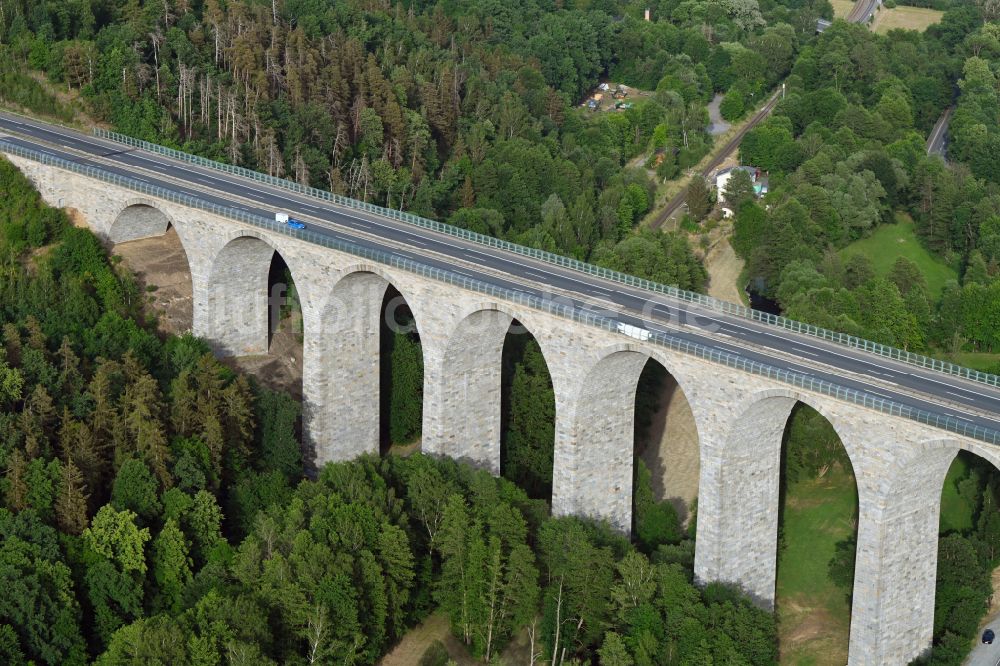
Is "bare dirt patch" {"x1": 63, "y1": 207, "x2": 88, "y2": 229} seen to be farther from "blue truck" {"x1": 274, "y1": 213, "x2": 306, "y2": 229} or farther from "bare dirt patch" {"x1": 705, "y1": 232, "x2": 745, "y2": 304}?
"bare dirt patch" {"x1": 705, "y1": 232, "x2": 745, "y2": 304}

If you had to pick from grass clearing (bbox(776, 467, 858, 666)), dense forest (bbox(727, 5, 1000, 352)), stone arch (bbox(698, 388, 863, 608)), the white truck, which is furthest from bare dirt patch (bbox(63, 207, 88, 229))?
grass clearing (bbox(776, 467, 858, 666))

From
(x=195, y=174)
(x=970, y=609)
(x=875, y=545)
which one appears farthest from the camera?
(x=195, y=174)

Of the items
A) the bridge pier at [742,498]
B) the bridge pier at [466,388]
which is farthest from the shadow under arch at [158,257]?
the bridge pier at [742,498]

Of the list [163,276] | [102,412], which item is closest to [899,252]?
[163,276]

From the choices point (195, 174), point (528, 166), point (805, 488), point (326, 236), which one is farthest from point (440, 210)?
point (805, 488)

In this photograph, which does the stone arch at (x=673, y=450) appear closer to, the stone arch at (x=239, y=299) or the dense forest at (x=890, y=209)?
the dense forest at (x=890, y=209)

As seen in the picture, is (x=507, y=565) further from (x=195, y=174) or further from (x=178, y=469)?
(x=195, y=174)

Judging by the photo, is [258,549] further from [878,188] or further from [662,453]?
[878,188]
